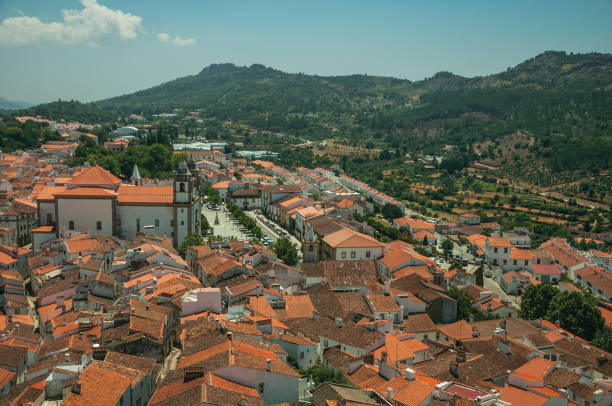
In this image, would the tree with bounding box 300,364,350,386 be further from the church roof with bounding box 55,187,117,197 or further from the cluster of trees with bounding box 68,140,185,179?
the cluster of trees with bounding box 68,140,185,179

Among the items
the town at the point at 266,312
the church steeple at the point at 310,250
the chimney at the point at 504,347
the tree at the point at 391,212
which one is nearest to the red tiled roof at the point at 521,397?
the town at the point at 266,312

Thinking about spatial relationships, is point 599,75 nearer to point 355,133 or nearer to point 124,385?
point 355,133

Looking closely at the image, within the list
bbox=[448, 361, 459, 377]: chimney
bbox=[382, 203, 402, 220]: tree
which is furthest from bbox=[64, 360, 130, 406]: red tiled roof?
bbox=[382, 203, 402, 220]: tree

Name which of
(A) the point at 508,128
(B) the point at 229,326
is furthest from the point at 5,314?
(A) the point at 508,128

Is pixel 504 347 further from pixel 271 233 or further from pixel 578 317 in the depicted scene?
pixel 271 233

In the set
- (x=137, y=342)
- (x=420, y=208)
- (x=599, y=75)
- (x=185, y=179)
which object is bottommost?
(x=420, y=208)

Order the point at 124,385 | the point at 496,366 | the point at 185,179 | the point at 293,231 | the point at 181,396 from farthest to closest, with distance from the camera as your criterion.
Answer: the point at 293,231 → the point at 185,179 → the point at 496,366 → the point at 124,385 → the point at 181,396
